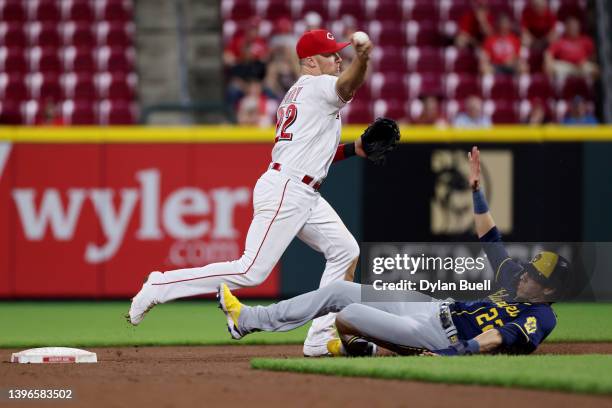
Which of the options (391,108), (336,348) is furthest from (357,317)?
(391,108)

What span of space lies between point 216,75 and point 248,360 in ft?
27.2

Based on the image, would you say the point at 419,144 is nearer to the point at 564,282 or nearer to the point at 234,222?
the point at 234,222

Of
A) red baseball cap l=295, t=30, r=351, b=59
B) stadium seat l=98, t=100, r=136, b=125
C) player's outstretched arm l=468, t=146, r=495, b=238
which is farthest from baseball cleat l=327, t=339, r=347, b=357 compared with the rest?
stadium seat l=98, t=100, r=136, b=125

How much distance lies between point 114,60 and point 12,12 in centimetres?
161

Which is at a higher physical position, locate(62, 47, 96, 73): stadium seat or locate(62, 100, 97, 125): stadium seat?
locate(62, 47, 96, 73): stadium seat

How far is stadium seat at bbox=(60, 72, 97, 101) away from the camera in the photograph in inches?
570

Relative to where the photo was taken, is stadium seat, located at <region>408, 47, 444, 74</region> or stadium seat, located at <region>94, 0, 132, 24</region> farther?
stadium seat, located at <region>94, 0, 132, 24</region>

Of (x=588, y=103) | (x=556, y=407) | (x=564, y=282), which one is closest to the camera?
(x=556, y=407)

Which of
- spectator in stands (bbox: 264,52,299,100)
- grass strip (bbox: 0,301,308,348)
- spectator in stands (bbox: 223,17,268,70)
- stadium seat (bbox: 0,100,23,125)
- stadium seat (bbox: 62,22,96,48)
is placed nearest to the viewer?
grass strip (bbox: 0,301,308,348)

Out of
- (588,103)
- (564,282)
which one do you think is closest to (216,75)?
(588,103)

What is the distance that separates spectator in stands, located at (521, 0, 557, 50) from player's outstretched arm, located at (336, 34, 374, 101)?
8690mm

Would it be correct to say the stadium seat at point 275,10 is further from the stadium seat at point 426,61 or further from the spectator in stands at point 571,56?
the spectator in stands at point 571,56

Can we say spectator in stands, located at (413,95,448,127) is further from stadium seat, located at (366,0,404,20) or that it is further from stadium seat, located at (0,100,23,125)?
stadium seat, located at (0,100,23,125)

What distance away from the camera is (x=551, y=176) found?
12.0 m
